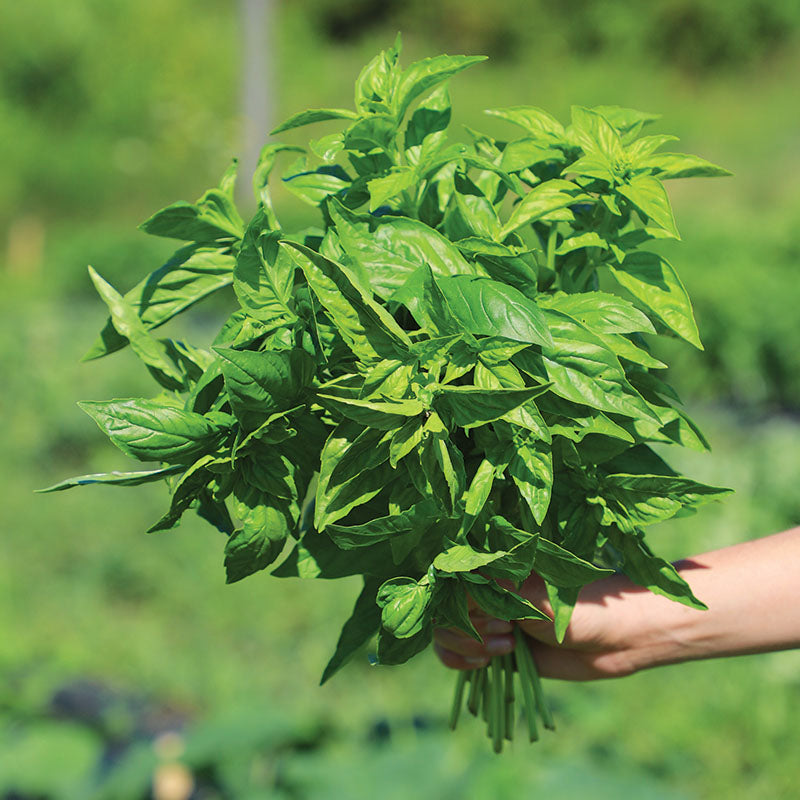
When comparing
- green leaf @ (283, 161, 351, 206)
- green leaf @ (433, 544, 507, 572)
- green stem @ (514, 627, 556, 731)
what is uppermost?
green leaf @ (283, 161, 351, 206)

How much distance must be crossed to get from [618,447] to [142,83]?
14322 mm

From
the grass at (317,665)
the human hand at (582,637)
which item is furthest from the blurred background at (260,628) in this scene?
the human hand at (582,637)

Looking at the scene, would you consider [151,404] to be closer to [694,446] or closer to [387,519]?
[387,519]

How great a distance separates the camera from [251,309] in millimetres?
821

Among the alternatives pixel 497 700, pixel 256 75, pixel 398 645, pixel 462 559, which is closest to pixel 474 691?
pixel 497 700

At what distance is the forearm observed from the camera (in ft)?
4.12

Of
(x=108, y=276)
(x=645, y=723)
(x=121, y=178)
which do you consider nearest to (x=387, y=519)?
(x=645, y=723)

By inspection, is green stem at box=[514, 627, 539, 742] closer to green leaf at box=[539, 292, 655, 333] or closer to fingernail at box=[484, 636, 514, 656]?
fingernail at box=[484, 636, 514, 656]

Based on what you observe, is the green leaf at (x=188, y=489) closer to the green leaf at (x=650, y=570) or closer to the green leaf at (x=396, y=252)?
the green leaf at (x=396, y=252)

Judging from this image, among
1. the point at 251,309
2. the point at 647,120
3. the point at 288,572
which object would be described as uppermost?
the point at 647,120

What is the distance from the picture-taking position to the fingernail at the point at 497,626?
113 centimetres

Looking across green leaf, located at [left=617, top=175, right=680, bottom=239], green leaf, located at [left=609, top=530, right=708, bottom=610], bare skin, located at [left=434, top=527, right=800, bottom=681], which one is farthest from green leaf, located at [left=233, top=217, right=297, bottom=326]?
bare skin, located at [left=434, top=527, right=800, bottom=681]

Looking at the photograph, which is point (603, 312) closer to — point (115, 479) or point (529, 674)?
point (115, 479)

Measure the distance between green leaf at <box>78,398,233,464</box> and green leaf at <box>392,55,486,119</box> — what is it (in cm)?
36
